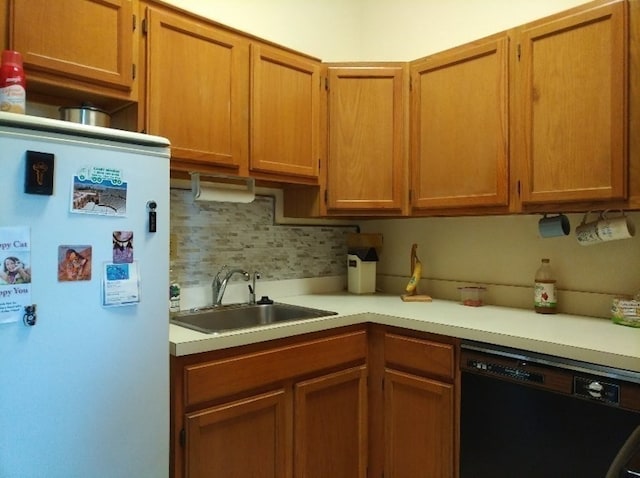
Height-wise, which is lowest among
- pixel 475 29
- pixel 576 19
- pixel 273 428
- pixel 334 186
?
pixel 273 428

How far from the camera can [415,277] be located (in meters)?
2.40

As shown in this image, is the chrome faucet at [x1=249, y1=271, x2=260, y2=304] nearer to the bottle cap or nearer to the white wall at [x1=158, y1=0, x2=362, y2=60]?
the white wall at [x1=158, y1=0, x2=362, y2=60]

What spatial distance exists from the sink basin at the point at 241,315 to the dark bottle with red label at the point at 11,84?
96cm

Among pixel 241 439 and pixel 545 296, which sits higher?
pixel 545 296

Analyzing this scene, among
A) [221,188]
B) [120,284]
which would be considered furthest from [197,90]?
[120,284]

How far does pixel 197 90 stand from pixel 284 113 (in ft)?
1.46

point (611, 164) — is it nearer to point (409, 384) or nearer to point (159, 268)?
point (409, 384)

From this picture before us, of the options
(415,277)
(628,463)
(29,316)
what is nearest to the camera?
(628,463)

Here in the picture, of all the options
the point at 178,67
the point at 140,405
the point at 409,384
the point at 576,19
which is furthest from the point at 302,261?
the point at 576,19

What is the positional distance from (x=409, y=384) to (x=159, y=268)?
1.12m

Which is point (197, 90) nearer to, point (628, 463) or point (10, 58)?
point (10, 58)

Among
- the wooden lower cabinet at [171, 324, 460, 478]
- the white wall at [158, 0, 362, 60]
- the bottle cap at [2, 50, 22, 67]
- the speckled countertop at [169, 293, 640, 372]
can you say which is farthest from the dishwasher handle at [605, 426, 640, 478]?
the white wall at [158, 0, 362, 60]

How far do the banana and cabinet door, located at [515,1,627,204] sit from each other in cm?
72

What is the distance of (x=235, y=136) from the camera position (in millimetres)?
1911
